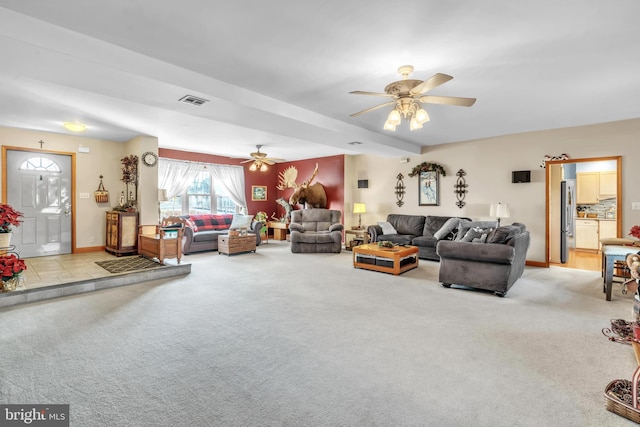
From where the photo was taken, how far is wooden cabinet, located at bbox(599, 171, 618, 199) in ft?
24.2

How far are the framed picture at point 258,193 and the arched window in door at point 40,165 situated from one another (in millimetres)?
4750

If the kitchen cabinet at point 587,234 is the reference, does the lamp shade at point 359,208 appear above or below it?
above

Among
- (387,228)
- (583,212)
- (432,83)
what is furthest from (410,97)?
(583,212)

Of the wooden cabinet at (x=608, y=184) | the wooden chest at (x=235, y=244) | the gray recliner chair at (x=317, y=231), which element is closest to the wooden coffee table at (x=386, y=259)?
the gray recliner chair at (x=317, y=231)

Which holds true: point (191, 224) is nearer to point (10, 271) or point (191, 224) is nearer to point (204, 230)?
point (204, 230)

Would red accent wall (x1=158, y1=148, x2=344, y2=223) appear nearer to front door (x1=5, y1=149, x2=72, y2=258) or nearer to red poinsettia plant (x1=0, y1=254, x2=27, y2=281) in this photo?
front door (x1=5, y1=149, x2=72, y2=258)

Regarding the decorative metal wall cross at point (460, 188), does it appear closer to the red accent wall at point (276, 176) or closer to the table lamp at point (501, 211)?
the table lamp at point (501, 211)

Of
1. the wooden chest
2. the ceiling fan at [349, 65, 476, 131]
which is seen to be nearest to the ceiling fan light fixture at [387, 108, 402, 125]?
the ceiling fan at [349, 65, 476, 131]

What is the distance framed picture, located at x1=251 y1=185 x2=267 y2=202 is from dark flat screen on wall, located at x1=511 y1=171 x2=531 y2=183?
690 centimetres

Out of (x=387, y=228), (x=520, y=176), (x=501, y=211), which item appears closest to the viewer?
(x=501, y=211)

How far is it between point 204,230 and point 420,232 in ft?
17.1

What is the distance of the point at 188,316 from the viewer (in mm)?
3225

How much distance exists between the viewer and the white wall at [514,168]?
507cm

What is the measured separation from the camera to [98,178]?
260 inches
